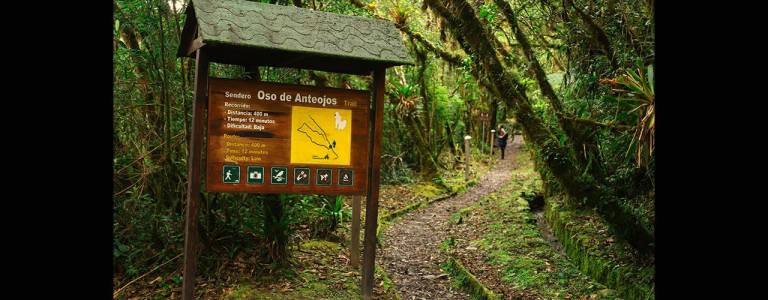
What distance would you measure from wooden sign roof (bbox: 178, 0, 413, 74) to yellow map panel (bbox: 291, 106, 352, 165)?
55 centimetres

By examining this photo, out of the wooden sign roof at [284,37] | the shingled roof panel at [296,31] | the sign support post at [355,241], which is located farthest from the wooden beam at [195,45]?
the sign support post at [355,241]

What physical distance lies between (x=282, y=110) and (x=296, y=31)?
0.76m

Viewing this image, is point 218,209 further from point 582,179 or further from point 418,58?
point 418,58

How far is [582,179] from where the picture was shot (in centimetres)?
707

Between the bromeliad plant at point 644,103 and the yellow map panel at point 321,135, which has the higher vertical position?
the bromeliad plant at point 644,103

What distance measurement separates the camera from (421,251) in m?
8.91

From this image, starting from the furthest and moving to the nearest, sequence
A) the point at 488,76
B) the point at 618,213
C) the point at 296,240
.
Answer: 1. the point at 488,76
2. the point at 296,240
3. the point at 618,213

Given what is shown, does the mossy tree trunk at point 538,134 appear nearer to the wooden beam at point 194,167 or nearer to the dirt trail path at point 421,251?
the dirt trail path at point 421,251

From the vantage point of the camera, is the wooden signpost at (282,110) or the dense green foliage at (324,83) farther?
the dense green foliage at (324,83)

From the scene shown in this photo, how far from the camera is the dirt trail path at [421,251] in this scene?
6.95 metres

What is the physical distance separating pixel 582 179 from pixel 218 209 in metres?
4.94

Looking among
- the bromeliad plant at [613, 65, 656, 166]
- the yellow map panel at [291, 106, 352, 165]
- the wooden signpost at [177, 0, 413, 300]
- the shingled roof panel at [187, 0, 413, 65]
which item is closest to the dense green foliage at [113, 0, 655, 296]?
the bromeliad plant at [613, 65, 656, 166]

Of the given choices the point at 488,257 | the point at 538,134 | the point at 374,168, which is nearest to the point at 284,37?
the point at 374,168
